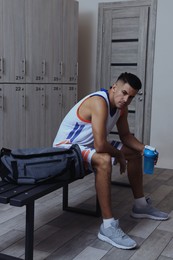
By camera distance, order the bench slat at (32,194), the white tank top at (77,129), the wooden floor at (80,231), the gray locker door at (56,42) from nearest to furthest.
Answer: the bench slat at (32,194) < the wooden floor at (80,231) < the white tank top at (77,129) < the gray locker door at (56,42)

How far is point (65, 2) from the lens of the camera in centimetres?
395

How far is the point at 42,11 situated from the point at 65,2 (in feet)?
1.46

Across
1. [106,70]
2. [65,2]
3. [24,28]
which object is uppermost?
[65,2]

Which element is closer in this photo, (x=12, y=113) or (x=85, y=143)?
(x=85, y=143)

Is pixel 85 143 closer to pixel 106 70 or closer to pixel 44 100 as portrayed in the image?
pixel 44 100

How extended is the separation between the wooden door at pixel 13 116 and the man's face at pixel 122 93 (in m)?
1.30

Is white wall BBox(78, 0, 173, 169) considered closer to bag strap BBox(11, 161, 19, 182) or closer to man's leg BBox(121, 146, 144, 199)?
man's leg BBox(121, 146, 144, 199)

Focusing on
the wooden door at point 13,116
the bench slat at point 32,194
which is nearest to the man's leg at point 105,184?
A: the bench slat at point 32,194

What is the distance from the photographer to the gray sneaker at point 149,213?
8.69 ft

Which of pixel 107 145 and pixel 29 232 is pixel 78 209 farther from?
pixel 29 232

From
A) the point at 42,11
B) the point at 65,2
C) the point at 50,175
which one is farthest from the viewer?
the point at 65,2

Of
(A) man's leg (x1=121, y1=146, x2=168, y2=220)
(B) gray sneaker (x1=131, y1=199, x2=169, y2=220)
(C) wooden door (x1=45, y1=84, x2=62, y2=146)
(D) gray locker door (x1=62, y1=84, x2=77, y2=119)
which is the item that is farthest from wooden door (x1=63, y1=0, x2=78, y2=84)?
(B) gray sneaker (x1=131, y1=199, x2=169, y2=220)

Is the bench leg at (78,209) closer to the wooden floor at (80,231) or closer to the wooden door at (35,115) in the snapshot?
the wooden floor at (80,231)

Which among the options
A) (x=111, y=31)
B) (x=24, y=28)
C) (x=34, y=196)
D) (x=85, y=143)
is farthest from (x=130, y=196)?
(x=111, y=31)
